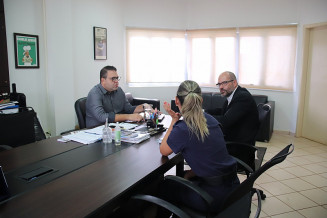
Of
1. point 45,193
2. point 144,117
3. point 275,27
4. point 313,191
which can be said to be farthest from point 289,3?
point 45,193

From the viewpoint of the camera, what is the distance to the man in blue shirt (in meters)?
2.75

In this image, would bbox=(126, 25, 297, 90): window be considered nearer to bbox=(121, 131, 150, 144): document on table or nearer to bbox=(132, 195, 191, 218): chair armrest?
bbox=(121, 131, 150, 144): document on table

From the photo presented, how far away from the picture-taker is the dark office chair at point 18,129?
2648mm

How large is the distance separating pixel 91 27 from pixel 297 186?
4134 mm

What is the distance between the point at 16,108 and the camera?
9.73 feet

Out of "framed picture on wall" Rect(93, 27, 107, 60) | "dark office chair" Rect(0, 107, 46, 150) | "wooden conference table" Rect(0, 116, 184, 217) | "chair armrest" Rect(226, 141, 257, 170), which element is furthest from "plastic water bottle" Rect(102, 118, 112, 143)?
"framed picture on wall" Rect(93, 27, 107, 60)

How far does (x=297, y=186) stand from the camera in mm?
3076

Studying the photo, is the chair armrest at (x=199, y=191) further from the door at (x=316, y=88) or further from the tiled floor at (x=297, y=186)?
the door at (x=316, y=88)

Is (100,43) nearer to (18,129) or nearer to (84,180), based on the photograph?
(18,129)

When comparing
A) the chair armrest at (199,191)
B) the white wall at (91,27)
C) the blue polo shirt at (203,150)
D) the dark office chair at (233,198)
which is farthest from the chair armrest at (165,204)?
the white wall at (91,27)

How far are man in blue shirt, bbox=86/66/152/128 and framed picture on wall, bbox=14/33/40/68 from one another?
1461 mm

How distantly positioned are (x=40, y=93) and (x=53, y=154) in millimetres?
2483

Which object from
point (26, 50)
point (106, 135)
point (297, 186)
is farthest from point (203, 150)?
point (26, 50)

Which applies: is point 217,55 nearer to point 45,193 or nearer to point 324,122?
point 324,122
